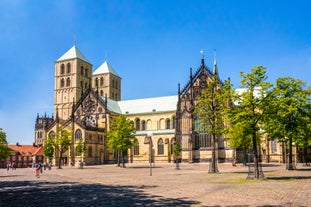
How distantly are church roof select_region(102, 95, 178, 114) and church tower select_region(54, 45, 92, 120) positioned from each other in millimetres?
14854

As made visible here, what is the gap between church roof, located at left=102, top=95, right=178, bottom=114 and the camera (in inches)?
3851

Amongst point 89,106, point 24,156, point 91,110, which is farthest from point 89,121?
point 24,156

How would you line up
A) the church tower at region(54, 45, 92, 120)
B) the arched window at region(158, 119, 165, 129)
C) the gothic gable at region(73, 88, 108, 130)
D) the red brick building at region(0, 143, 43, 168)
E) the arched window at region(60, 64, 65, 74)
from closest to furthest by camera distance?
the gothic gable at region(73, 88, 108, 130) < the arched window at region(158, 119, 165, 129) < the church tower at region(54, 45, 92, 120) < the arched window at region(60, 64, 65, 74) < the red brick building at region(0, 143, 43, 168)

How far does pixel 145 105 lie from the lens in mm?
102750

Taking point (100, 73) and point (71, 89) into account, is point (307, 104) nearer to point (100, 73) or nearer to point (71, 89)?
point (71, 89)

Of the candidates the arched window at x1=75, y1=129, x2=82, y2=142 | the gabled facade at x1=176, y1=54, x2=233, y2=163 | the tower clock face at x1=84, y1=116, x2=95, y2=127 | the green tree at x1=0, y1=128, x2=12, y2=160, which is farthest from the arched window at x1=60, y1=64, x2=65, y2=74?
the green tree at x1=0, y1=128, x2=12, y2=160

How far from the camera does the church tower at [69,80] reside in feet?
362

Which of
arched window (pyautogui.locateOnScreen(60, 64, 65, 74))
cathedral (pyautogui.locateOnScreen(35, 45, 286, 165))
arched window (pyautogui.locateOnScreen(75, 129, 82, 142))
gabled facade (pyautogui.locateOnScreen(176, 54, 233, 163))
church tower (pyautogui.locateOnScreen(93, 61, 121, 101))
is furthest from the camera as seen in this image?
church tower (pyautogui.locateOnScreen(93, 61, 121, 101))

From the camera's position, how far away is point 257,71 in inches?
1210

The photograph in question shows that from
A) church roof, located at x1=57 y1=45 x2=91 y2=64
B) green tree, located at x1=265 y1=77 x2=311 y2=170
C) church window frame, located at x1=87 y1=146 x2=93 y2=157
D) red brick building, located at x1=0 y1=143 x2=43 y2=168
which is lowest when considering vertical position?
red brick building, located at x1=0 y1=143 x2=43 y2=168

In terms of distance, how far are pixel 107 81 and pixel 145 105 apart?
26.0 metres

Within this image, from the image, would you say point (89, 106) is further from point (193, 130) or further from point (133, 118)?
point (193, 130)

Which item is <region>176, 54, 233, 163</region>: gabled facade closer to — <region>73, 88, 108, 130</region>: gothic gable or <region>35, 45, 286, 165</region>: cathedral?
<region>35, 45, 286, 165</region>: cathedral

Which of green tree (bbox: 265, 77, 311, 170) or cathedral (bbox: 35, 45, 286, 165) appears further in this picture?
cathedral (bbox: 35, 45, 286, 165)
